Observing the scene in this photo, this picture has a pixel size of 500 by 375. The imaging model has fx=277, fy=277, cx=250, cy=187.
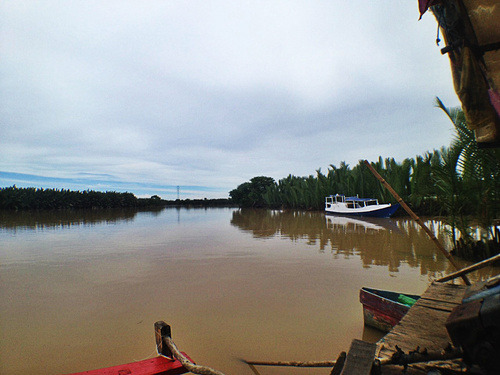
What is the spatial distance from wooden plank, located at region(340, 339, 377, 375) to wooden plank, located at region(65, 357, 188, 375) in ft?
5.83

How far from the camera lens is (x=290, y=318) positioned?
494 centimetres

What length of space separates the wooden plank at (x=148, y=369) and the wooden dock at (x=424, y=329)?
6.35 ft

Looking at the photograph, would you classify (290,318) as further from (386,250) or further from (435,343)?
(386,250)

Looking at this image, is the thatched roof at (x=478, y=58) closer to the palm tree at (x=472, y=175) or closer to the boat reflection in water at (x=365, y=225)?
the palm tree at (x=472, y=175)

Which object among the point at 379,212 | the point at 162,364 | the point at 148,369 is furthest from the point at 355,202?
the point at 148,369

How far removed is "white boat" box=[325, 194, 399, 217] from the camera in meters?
21.7

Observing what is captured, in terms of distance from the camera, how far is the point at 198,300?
19.4 feet

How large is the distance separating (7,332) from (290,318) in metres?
4.82

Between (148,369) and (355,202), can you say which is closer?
(148,369)

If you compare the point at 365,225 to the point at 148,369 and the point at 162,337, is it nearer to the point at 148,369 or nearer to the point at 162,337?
the point at 162,337

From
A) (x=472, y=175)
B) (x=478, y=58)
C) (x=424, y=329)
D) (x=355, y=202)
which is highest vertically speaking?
(x=478, y=58)

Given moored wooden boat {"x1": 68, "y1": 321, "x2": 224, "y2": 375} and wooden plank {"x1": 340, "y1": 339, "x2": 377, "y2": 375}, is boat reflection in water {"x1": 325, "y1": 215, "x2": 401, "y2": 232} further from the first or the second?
wooden plank {"x1": 340, "y1": 339, "x2": 377, "y2": 375}

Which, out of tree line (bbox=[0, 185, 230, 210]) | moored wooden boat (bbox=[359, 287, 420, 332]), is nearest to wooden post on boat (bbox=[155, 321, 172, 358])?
moored wooden boat (bbox=[359, 287, 420, 332])

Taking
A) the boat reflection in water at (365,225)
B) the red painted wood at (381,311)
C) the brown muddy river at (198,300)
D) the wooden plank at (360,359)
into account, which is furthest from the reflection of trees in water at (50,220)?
the wooden plank at (360,359)
